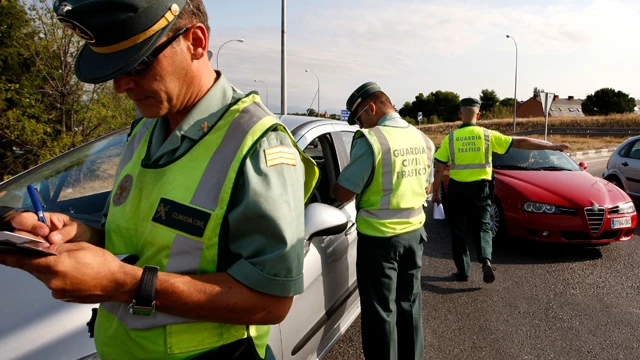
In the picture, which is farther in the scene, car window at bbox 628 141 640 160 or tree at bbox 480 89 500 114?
tree at bbox 480 89 500 114

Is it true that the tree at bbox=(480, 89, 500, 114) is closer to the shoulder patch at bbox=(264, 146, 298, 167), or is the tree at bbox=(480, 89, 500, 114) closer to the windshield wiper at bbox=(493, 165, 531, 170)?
the windshield wiper at bbox=(493, 165, 531, 170)

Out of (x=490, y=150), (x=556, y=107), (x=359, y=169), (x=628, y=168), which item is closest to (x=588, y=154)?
(x=628, y=168)

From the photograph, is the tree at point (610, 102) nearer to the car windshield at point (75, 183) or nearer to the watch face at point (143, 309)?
the car windshield at point (75, 183)

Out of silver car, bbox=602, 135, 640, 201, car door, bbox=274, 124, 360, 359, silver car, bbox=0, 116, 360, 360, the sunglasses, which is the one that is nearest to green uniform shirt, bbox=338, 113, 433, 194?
silver car, bbox=0, 116, 360, 360

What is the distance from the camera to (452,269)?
5363mm

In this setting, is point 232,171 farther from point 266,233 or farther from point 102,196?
point 102,196

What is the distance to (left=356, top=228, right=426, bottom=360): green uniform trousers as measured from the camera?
9.20 feet

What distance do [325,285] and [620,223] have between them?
4.78 metres

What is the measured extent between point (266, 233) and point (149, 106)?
0.47 m

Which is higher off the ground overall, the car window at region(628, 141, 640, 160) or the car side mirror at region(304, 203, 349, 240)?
the car side mirror at region(304, 203, 349, 240)

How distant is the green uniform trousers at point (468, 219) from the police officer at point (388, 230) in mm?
1984

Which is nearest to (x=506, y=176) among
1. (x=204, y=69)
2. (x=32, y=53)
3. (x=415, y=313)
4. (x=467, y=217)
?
(x=467, y=217)

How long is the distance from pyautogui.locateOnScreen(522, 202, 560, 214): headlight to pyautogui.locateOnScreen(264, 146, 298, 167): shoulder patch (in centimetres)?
539

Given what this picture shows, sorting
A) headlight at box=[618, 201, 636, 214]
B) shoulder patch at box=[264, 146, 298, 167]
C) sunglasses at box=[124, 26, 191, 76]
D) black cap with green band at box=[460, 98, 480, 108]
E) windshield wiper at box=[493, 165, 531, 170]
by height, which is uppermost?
sunglasses at box=[124, 26, 191, 76]
